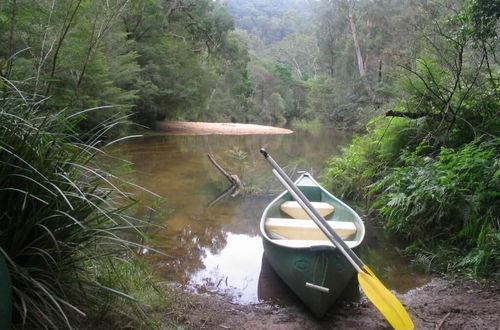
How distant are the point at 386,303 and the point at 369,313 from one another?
0.54 m

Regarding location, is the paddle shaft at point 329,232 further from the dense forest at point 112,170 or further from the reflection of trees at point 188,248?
the reflection of trees at point 188,248

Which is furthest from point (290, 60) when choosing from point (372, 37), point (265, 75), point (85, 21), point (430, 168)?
point (430, 168)

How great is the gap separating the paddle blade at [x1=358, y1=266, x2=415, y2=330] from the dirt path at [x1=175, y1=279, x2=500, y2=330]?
12.8 inches

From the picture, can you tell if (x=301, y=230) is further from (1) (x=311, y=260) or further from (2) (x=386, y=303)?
(2) (x=386, y=303)

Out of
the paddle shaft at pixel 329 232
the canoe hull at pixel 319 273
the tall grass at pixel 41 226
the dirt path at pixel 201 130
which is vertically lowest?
the dirt path at pixel 201 130

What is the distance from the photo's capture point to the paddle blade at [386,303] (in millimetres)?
2570

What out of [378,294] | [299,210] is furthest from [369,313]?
[299,210]

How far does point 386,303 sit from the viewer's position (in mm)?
2689

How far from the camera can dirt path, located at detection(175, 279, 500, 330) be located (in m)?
2.76

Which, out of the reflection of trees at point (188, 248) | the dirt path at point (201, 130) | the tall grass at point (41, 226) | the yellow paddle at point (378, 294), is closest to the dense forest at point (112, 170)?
the tall grass at point (41, 226)

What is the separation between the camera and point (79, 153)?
212cm

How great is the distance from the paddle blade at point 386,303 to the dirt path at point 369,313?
0.32 metres

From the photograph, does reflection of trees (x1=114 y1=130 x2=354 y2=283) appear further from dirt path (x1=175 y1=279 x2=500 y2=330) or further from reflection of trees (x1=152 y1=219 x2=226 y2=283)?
dirt path (x1=175 y1=279 x2=500 y2=330)

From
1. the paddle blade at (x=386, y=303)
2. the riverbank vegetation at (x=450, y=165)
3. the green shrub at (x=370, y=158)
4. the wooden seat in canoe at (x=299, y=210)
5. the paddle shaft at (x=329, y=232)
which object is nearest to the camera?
the paddle blade at (x=386, y=303)
